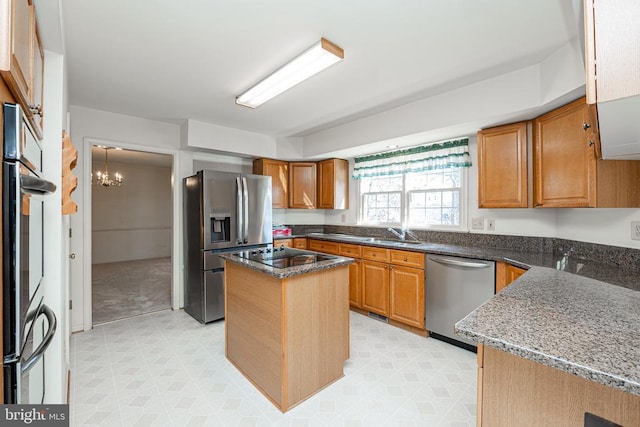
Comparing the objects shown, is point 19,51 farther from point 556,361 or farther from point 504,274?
point 504,274

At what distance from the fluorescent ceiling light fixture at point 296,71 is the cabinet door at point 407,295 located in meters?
2.12

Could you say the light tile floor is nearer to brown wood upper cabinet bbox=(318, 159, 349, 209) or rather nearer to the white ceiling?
brown wood upper cabinet bbox=(318, 159, 349, 209)

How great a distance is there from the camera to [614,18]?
0.84 meters

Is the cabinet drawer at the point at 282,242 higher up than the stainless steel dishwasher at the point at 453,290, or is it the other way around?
the cabinet drawer at the point at 282,242

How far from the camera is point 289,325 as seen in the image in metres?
1.83

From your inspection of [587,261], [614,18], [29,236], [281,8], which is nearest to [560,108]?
[587,261]

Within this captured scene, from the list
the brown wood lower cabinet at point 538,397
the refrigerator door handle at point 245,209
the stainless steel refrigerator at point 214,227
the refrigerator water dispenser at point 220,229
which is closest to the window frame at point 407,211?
the stainless steel refrigerator at point 214,227

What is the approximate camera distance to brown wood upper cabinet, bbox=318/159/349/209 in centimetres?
427

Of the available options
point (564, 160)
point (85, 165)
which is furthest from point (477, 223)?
point (85, 165)

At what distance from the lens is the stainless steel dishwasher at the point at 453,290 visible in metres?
2.50

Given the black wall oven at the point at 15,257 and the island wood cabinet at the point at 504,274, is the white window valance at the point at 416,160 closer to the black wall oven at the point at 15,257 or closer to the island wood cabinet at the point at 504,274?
the island wood cabinet at the point at 504,274

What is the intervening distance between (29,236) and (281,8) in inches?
62.1

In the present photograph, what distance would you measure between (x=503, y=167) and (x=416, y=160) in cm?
110

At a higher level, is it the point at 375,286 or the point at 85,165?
the point at 85,165
